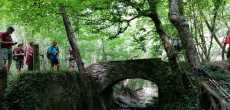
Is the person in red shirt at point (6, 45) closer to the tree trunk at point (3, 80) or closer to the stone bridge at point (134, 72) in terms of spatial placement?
the tree trunk at point (3, 80)

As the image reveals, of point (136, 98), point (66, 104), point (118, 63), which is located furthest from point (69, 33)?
point (136, 98)

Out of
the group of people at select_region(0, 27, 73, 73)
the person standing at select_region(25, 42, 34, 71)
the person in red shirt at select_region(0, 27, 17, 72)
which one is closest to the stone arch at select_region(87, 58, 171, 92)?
the group of people at select_region(0, 27, 73, 73)

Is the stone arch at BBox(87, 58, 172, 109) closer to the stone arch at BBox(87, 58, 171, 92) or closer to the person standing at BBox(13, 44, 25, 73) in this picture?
the stone arch at BBox(87, 58, 171, 92)

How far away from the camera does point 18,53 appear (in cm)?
1594

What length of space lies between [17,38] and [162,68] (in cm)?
2348

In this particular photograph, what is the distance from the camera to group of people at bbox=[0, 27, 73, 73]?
45.4ft

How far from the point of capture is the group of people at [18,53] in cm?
1384

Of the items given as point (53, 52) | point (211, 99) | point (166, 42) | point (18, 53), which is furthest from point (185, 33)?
point (18, 53)

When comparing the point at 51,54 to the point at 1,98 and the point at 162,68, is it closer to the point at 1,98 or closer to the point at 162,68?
the point at 1,98

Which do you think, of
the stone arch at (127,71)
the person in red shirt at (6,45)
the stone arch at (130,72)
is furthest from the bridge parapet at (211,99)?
the stone arch at (127,71)

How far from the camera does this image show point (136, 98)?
1250 inches

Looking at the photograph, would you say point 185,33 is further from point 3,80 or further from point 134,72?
point 134,72

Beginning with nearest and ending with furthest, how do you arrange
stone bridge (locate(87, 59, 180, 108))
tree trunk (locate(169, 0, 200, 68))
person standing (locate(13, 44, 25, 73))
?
tree trunk (locate(169, 0, 200, 68)) → person standing (locate(13, 44, 25, 73)) → stone bridge (locate(87, 59, 180, 108))

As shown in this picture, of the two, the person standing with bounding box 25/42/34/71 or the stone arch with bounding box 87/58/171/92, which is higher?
the person standing with bounding box 25/42/34/71
